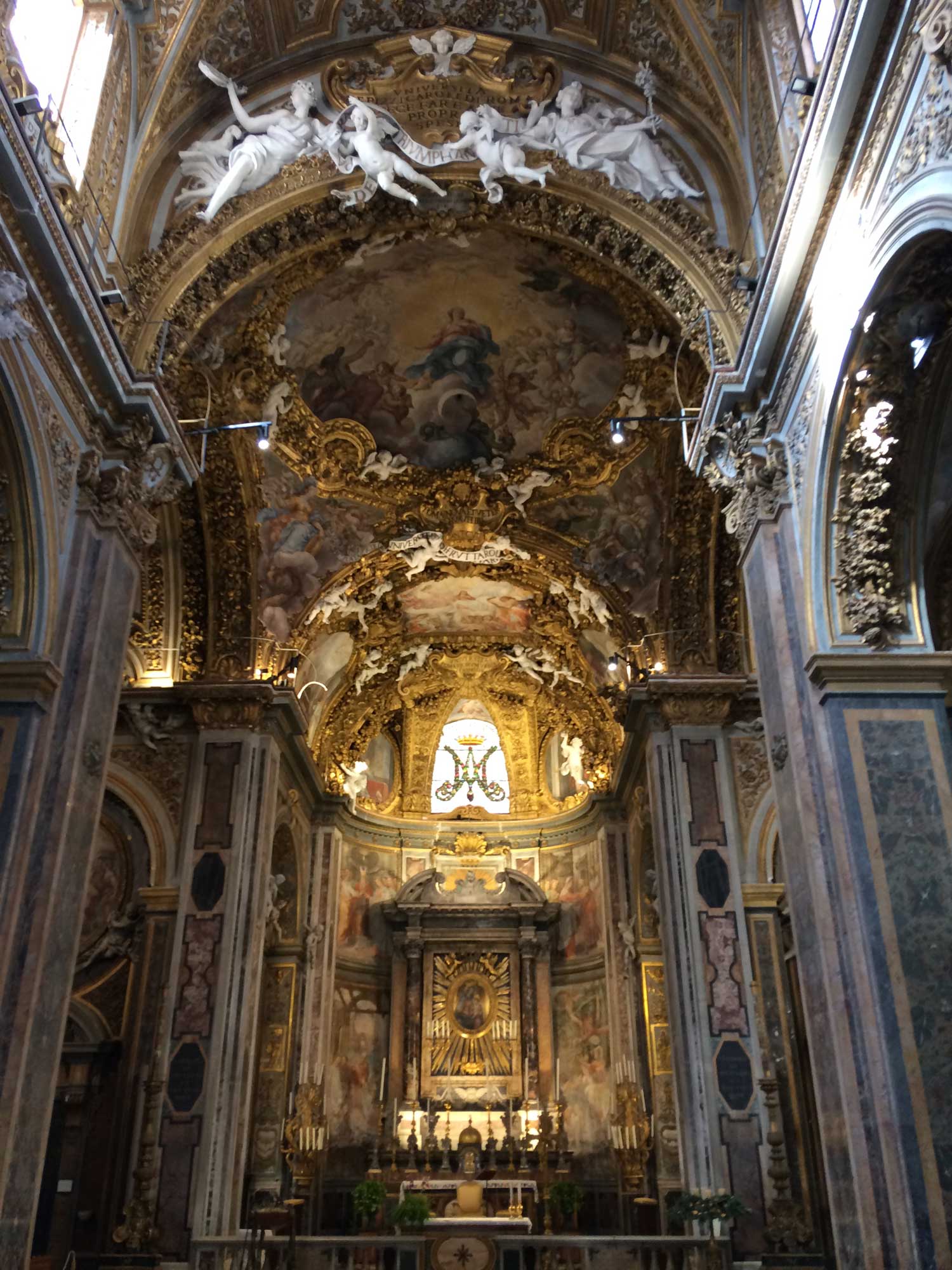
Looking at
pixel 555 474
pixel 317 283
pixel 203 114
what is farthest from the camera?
pixel 555 474

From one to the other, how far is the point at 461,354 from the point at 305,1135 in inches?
515

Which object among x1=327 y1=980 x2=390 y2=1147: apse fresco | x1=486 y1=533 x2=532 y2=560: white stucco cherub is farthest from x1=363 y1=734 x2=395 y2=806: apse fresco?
x1=486 y1=533 x2=532 y2=560: white stucco cherub

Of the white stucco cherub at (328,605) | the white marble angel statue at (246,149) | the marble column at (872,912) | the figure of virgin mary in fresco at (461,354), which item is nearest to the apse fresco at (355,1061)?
the white stucco cherub at (328,605)

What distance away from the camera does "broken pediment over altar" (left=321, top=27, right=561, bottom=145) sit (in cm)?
1348

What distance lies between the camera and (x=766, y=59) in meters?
11.8

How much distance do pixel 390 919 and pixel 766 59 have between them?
18362 mm

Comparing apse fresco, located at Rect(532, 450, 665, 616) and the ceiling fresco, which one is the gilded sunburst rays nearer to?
the ceiling fresco

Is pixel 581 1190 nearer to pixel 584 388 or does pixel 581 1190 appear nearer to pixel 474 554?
pixel 474 554

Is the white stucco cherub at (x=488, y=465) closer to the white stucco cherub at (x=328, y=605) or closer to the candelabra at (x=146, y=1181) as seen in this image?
the white stucco cherub at (x=328, y=605)

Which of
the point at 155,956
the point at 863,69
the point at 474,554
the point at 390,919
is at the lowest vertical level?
the point at 155,956

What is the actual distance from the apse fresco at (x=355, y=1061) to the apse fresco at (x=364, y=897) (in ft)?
2.84

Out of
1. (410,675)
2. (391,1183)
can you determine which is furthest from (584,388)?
(391,1183)

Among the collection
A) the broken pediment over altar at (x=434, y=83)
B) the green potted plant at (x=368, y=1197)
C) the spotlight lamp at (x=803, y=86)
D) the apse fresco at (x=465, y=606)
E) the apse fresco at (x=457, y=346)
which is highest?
the broken pediment over altar at (x=434, y=83)

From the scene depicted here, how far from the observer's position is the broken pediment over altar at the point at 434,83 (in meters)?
13.5
